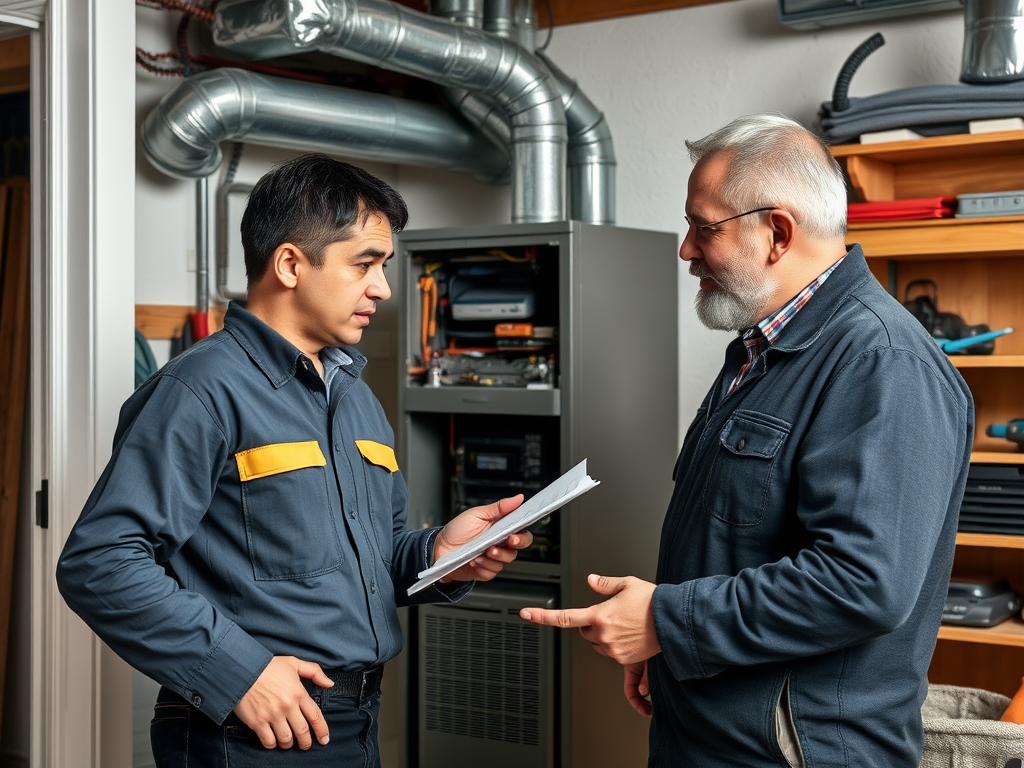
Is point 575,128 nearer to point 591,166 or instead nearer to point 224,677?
point 591,166

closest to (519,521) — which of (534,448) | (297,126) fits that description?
(534,448)

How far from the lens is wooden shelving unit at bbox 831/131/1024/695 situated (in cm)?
268

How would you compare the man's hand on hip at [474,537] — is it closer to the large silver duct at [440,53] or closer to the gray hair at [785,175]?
the gray hair at [785,175]

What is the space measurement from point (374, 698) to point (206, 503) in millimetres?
430

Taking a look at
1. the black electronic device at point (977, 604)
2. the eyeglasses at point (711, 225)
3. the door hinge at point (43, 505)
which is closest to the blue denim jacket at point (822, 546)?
the eyeglasses at point (711, 225)

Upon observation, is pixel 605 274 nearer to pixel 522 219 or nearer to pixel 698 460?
pixel 522 219

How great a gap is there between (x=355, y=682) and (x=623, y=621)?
417mm

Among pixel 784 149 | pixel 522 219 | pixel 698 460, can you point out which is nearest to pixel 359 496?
pixel 698 460

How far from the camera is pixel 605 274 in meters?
2.94

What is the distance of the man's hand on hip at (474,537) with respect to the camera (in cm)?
177

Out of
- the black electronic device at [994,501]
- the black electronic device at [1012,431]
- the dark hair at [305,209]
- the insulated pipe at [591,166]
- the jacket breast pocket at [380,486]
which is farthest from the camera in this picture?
the insulated pipe at [591,166]

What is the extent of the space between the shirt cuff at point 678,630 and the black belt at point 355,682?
451mm

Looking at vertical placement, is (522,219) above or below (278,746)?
above

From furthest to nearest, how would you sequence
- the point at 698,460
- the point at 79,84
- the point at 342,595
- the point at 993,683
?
the point at 993,683
the point at 79,84
the point at 698,460
the point at 342,595
